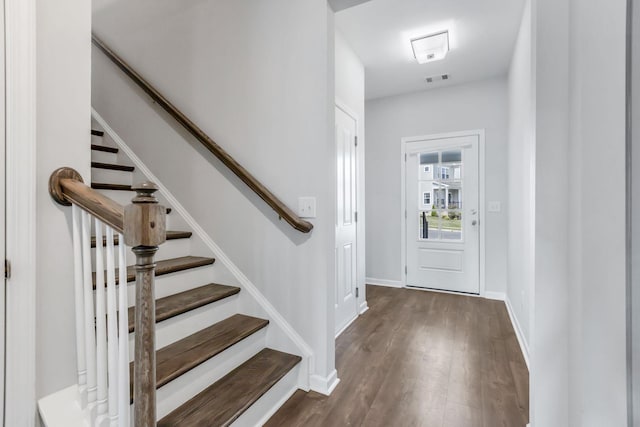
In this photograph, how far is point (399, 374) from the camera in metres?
2.04

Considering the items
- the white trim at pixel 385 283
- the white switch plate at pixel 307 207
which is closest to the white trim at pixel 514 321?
the white trim at pixel 385 283

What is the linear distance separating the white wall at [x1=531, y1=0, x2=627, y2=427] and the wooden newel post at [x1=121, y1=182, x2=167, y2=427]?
129 cm

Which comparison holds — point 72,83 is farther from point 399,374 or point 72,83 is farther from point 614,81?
point 399,374

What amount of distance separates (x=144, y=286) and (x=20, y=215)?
2.10 feet

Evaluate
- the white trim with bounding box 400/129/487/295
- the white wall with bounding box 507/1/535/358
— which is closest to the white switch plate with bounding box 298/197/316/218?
the white wall with bounding box 507/1/535/358

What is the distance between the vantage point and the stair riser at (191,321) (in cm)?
157

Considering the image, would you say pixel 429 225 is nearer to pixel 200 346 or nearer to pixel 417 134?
pixel 417 134

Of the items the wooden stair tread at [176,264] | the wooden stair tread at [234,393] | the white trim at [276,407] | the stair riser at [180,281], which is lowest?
the white trim at [276,407]

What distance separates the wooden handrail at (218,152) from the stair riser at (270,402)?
2.80ft

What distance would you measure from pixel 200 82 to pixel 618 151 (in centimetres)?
235

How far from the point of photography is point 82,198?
1009mm

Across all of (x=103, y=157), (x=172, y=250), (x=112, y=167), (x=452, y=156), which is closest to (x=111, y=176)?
(x=112, y=167)

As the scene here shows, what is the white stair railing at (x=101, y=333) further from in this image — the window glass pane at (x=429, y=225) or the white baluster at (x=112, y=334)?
the window glass pane at (x=429, y=225)

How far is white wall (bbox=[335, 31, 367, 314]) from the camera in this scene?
2.82 m
